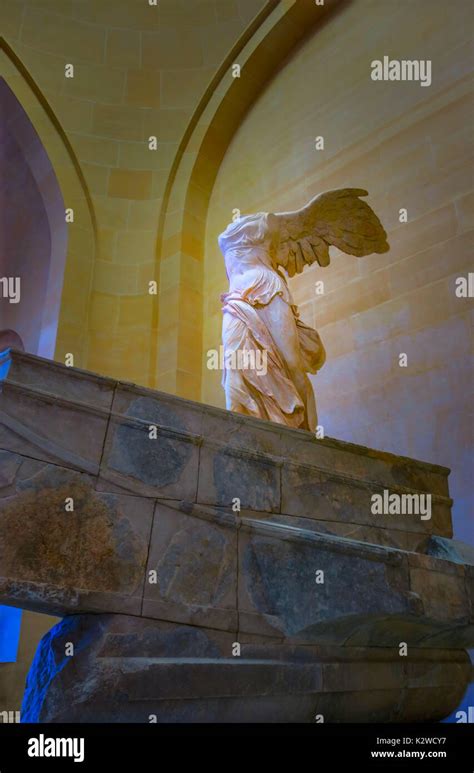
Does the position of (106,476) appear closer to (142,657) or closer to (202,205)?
(142,657)

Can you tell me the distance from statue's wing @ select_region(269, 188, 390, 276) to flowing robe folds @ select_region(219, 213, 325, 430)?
0.32 m

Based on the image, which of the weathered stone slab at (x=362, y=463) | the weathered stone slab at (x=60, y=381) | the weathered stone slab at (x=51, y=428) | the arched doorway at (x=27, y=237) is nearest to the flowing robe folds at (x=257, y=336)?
the weathered stone slab at (x=362, y=463)

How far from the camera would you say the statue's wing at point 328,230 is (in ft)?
21.3

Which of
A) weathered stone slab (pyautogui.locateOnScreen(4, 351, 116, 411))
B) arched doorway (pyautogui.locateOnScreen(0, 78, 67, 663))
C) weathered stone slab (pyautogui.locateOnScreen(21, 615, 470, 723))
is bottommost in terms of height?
weathered stone slab (pyautogui.locateOnScreen(21, 615, 470, 723))

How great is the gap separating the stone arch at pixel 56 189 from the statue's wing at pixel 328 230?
3780 mm

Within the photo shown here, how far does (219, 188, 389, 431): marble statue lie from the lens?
18.2 feet

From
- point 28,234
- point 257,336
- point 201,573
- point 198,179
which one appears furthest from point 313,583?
point 28,234

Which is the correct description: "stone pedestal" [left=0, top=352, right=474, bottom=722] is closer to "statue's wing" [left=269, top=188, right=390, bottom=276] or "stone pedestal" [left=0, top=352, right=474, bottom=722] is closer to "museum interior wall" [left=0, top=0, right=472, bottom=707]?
"museum interior wall" [left=0, top=0, right=472, bottom=707]

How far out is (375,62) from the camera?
8.78 meters

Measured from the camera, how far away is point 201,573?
374 cm

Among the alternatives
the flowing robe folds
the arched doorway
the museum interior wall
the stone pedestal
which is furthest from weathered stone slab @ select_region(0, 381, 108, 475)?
the arched doorway

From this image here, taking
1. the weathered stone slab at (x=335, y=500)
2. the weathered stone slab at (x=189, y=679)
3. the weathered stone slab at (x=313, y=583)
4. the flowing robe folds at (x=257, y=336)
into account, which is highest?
the flowing robe folds at (x=257, y=336)

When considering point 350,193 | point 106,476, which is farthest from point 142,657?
point 350,193

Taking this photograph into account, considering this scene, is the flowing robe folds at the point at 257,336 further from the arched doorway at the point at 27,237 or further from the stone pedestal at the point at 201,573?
the arched doorway at the point at 27,237
